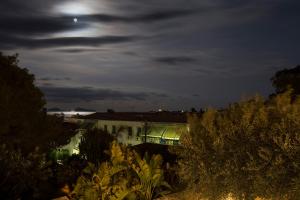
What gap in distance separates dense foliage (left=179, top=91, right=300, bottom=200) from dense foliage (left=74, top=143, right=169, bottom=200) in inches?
50.9

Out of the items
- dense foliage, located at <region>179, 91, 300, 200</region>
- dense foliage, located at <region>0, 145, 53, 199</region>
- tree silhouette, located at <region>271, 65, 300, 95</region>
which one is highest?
tree silhouette, located at <region>271, 65, 300, 95</region>

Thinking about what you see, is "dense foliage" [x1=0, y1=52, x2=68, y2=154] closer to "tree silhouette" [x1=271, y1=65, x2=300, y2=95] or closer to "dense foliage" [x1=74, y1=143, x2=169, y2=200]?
"tree silhouette" [x1=271, y1=65, x2=300, y2=95]

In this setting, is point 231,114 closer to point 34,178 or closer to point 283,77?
point 34,178

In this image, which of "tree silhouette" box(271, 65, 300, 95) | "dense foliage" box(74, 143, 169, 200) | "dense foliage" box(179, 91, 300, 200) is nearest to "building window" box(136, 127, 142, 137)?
"tree silhouette" box(271, 65, 300, 95)

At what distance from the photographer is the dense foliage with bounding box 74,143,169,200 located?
9.18m

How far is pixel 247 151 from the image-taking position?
8.05 metres

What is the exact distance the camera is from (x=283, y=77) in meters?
27.0

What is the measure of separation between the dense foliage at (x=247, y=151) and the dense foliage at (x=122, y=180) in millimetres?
1292

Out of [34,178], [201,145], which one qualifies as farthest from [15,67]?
[201,145]

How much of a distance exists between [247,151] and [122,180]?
2.56 metres

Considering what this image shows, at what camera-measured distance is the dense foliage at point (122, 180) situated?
918 cm

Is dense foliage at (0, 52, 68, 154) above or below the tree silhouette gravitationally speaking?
below

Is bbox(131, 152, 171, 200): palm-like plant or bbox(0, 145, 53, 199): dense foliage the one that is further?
bbox(0, 145, 53, 199): dense foliage

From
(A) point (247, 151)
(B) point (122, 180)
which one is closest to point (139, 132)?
(B) point (122, 180)
